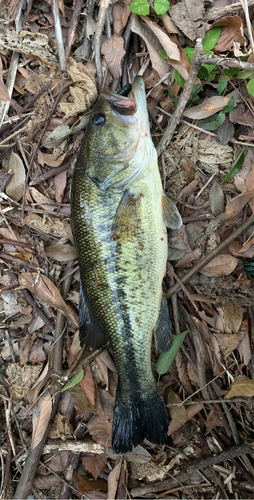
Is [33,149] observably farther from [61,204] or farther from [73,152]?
[61,204]

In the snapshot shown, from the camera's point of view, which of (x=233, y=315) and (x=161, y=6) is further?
(x=233, y=315)

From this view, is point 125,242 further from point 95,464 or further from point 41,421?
point 95,464

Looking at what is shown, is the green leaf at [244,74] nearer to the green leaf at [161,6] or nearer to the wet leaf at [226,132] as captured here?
the wet leaf at [226,132]

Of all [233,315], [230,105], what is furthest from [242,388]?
[230,105]

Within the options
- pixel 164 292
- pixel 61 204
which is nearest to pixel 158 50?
pixel 61 204

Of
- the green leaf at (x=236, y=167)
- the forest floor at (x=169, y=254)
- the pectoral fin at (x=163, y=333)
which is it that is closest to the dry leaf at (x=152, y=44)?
the forest floor at (x=169, y=254)
